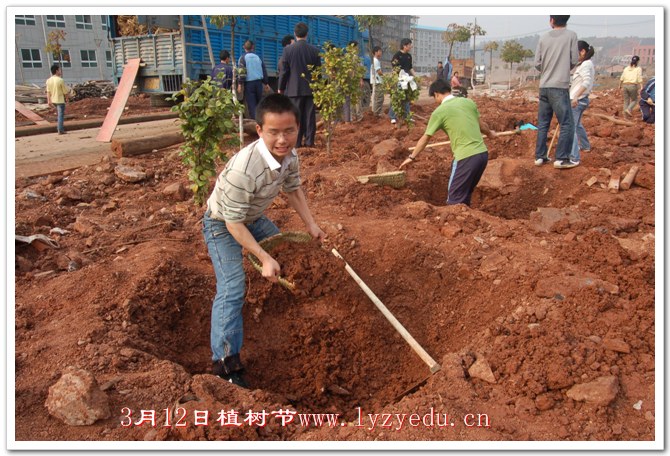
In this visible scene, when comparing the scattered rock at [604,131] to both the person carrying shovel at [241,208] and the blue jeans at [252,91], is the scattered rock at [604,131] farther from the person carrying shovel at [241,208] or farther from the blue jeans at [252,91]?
the person carrying shovel at [241,208]

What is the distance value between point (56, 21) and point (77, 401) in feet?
92.3

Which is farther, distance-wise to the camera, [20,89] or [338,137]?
[20,89]

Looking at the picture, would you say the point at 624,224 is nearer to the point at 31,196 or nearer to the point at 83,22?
the point at 31,196

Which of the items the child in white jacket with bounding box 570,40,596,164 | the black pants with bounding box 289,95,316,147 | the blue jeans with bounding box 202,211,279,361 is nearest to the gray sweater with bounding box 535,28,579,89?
the child in white jacket with bounding box 570,40,596,164

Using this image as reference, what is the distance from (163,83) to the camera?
1149 cm

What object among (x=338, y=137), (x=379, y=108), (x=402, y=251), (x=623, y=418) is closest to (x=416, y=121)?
(x=379, y=108)

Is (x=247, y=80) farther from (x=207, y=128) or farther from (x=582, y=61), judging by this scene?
(x=582, y=61)

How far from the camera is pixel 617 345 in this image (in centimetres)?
292

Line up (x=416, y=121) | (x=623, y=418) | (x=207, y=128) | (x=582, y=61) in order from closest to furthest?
(x=623, y=418) → (x=207, y=128) → (x=582, y=61) → (x=416, y=121)

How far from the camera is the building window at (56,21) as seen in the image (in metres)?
24.5

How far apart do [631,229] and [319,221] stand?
313cm

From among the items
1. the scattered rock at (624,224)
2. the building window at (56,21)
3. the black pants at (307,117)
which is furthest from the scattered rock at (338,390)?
the building window at (56,21)

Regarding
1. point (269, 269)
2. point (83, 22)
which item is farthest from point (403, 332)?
point (83, 22)

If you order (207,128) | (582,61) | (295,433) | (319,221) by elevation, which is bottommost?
(295,433)
